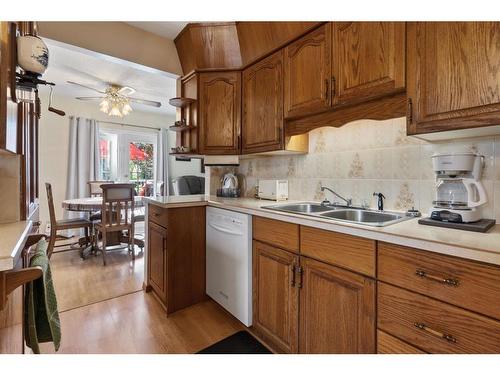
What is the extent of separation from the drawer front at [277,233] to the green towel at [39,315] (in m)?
1.06

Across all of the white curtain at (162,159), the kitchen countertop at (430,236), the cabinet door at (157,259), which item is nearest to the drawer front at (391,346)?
the kitchen countertop at (430,236)

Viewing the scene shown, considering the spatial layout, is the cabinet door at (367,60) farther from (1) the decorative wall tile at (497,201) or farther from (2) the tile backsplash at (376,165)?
(1) the decorative wall tile at (497,201)

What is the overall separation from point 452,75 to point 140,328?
2318 millimetres

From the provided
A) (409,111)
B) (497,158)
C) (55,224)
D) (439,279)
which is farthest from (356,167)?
(55,224)

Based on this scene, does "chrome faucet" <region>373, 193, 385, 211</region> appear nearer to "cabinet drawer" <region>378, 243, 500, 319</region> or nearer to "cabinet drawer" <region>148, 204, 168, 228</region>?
"cabinet drawer" <region>378, 243, 500, 319</region>

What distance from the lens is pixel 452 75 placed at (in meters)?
1.04

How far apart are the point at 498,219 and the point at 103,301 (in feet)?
9.07

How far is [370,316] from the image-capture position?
105 centimetres

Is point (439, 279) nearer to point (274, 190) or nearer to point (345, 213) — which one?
point (345, 213)

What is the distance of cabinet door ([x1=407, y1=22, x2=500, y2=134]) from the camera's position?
37.4 inches

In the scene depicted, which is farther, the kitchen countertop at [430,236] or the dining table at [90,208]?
the dining table at [90,208]

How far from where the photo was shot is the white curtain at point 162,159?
5.27 meters

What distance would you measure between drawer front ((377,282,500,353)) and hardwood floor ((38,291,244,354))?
3.80ft

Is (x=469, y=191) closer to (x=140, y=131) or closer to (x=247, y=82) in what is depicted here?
(x=247, y=82)
